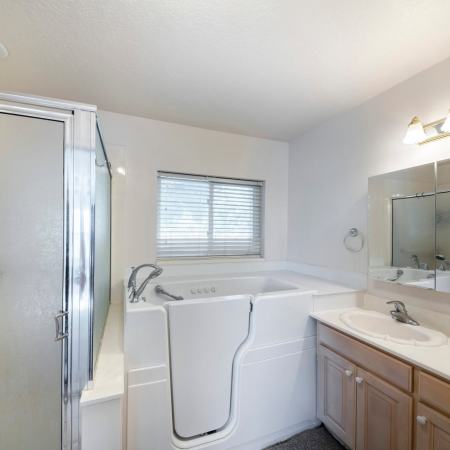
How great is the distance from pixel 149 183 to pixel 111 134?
55cm

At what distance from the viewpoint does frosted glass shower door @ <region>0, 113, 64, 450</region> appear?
3.53ft

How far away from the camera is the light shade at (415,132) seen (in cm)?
162

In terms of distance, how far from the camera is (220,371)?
5.37 ft

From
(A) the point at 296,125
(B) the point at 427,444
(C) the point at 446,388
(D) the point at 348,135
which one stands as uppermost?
(A) the point at 296,125

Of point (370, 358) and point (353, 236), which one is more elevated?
point (353, 236)

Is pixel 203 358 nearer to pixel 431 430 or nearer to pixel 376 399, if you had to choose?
pixel 376 399

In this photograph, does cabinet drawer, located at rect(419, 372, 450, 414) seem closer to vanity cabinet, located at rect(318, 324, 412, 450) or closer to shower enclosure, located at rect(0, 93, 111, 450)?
vanity cabinet, located at rect(318, 324, 412, 450)

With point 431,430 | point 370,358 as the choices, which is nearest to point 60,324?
point 370,358

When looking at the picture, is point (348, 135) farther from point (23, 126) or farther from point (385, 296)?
point (23, 126)

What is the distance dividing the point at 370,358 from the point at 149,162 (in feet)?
7.67

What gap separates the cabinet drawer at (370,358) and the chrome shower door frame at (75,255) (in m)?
1.47

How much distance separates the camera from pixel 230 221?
2.92 meters

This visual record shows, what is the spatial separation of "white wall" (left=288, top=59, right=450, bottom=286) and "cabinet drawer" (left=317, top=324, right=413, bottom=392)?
682mm

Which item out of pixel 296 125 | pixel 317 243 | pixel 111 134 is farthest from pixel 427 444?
pixel 111 134
